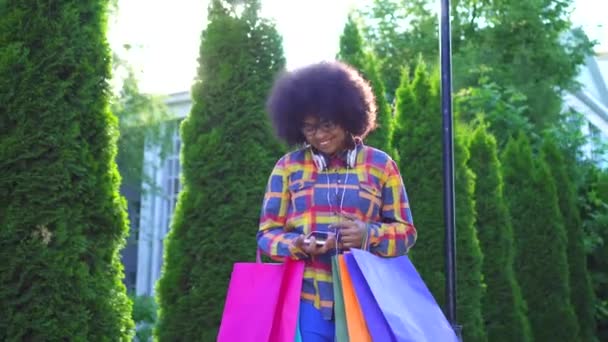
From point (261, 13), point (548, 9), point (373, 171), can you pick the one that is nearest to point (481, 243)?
point (261, 13)

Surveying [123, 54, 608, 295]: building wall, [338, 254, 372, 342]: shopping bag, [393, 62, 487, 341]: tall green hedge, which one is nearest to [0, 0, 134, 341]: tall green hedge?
[338, 254, 372, 342]: shopping bag

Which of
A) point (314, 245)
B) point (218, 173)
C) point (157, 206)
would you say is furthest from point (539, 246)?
point (314, 245)

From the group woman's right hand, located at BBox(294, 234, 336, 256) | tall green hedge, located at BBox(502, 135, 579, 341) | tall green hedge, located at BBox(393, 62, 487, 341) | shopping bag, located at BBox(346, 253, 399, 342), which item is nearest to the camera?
shopping bag, located at BBox(346, 253, 399, 342)

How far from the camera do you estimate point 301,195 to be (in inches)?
107

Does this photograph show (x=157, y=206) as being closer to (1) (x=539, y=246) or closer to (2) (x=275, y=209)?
(1) (x=539, y=246)

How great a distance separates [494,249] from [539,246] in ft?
7.48

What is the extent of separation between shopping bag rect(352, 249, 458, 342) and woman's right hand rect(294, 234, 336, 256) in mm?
100

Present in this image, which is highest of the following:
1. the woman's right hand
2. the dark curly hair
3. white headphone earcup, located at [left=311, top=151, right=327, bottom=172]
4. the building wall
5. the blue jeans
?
the building wall

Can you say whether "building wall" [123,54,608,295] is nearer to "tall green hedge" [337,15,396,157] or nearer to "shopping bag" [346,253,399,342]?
"tall green hedge" [337,15,396,157]

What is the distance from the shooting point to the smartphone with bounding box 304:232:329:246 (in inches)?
100

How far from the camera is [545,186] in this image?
12148 mm

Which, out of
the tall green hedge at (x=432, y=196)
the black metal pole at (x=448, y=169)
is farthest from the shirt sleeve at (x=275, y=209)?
the tall green hedge at (x=432, y=196)

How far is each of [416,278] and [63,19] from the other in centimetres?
283

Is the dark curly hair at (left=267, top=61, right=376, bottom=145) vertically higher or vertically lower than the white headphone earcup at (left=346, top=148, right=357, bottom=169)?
higher
